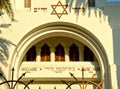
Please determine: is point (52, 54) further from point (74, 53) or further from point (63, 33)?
point (63, 33)

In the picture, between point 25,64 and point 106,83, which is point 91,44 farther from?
point 25,64

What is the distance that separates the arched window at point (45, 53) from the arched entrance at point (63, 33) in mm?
1376

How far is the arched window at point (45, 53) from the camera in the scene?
67.9 feet

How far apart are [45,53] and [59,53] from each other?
836mm

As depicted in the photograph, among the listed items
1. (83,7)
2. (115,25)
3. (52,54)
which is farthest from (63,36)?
(115,25)

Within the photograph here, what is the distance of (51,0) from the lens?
1970cm

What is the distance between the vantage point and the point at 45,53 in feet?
68.2

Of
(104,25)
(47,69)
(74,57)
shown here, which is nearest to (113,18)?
(104,25)

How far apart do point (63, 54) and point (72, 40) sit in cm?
101

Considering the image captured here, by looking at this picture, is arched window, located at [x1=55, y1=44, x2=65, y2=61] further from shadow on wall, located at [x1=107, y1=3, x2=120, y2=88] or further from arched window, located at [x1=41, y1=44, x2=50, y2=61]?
shadow on wall, located at [x1=107, y1=3, x2=120, y2=88]

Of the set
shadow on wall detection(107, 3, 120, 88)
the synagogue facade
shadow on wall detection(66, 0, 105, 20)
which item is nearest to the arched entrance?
the synagogue facade

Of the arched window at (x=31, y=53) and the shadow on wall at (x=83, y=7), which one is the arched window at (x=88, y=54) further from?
the arched window at (x=31, y=53)

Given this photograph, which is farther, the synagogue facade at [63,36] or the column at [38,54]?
the column at [38,54]

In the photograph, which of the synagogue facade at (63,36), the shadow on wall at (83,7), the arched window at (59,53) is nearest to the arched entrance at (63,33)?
the synagogue facade at (63,36)
